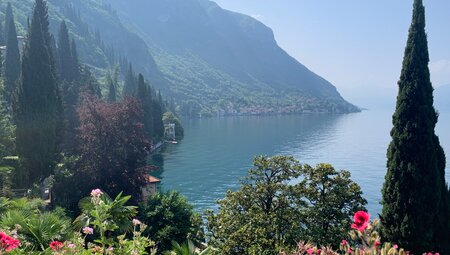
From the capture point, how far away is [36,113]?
97.3ft

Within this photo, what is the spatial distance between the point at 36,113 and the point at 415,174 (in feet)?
86.1

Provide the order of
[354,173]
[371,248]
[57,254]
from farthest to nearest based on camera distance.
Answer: [354,173]
[57,254]
[371,248]

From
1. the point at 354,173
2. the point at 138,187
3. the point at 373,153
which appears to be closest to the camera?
the point at 138,187

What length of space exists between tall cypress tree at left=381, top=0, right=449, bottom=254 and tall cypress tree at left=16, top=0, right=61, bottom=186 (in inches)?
950

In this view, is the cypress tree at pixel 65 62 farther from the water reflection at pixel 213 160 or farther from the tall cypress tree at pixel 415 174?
the tall cypress tree at pixel 415 174

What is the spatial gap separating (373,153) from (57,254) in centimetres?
8998

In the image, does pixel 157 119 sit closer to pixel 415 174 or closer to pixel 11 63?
pixel 11 63

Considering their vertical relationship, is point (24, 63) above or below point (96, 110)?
above

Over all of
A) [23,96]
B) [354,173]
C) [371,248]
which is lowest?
[354,173]

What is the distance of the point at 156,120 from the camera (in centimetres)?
8025

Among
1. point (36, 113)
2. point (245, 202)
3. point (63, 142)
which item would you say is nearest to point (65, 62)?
point (63, 142)

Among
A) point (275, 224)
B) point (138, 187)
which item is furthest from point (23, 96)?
point (275, 224)

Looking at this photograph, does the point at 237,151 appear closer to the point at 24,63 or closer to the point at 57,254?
the point at 24,63

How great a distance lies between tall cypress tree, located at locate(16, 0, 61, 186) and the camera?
28891 millimetres
